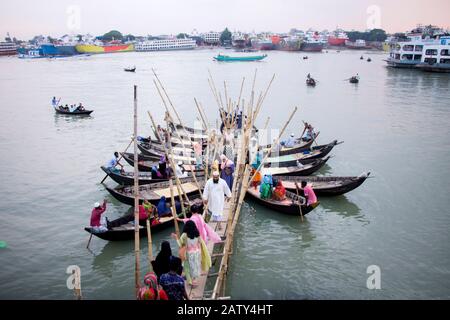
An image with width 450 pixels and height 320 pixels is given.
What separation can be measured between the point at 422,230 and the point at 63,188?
9799mm

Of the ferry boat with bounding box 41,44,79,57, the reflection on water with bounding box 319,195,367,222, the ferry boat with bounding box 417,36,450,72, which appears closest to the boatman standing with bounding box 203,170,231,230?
the reflection on water with bounding box 319,195,367,222

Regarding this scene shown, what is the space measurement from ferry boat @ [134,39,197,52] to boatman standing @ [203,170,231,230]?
4342 inches

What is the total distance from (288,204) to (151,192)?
11.5 feet

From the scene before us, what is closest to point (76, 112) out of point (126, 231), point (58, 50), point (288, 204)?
point (126, 231)

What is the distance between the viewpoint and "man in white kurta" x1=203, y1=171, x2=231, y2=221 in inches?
260

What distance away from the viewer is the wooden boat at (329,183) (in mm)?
9805

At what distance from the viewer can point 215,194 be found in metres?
6.65

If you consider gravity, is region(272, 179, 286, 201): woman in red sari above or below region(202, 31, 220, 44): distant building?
below

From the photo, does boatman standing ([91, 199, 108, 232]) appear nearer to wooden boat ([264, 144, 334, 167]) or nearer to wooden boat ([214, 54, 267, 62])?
wooden boat ([264, 144, 334, 167])

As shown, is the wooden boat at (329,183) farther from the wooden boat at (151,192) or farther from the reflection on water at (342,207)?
the wooden boat at (151,192)

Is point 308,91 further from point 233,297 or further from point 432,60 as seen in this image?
point 233,297

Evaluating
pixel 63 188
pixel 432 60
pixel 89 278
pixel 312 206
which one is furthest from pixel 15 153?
pixel 432 60

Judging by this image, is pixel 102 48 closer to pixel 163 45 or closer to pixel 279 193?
pixel 163 45

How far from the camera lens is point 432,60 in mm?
44688
